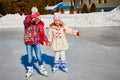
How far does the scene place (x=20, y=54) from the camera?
10.4 m

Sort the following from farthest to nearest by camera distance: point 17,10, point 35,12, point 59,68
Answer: point 17,10 → point 59,68 → point 35,12

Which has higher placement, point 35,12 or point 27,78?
point 35,12

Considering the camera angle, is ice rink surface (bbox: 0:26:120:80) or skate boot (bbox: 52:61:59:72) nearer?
ice rink surface (bbox: 0:26:120:80)

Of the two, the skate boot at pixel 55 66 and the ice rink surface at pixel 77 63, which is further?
the skate boot at pixel 55 66

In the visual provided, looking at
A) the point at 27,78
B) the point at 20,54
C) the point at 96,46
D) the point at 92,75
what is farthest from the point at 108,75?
the point at 96,46

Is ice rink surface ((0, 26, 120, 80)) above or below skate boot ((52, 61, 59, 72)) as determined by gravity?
below

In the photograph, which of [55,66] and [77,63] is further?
[77,63]

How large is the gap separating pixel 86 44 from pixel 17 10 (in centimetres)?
3337

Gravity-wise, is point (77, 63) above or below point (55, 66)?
below

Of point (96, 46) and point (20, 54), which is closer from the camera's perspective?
point (20, 54)

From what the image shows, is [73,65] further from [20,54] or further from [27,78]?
[20,54]

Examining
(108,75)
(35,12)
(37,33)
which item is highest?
(35,12)

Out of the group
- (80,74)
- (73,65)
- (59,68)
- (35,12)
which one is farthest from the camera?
(73,65)

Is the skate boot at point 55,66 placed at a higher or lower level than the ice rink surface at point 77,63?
higher
